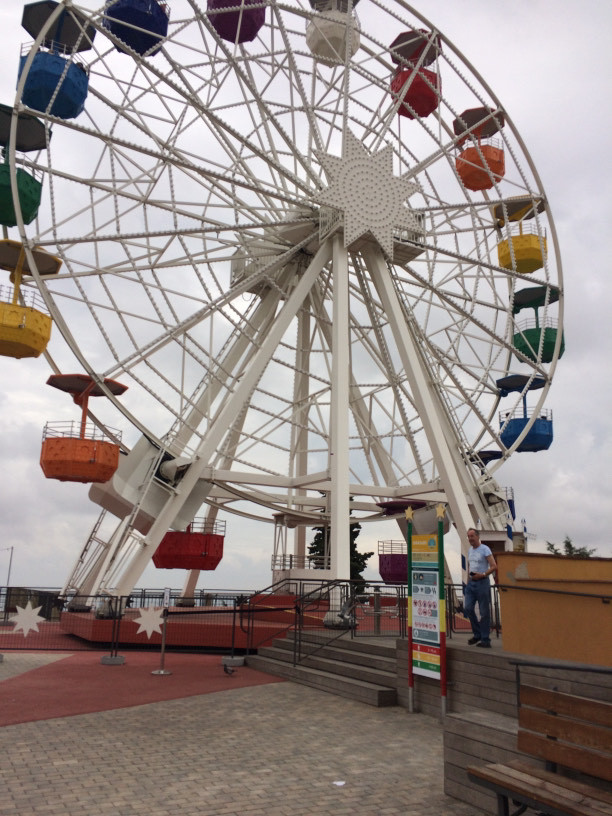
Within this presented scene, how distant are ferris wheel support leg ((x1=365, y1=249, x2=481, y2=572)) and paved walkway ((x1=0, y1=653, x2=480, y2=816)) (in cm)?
934

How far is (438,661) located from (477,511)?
1556 centimetres

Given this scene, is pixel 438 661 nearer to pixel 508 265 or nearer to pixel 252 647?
pixel 252 647

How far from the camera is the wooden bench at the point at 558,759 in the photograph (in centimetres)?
443

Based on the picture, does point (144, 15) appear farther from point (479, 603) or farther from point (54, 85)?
point (479, 603)

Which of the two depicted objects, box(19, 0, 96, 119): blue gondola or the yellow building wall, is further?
box(19, 0, 96, 119): blue gondola

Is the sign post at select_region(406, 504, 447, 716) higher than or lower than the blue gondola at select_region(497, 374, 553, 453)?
lower

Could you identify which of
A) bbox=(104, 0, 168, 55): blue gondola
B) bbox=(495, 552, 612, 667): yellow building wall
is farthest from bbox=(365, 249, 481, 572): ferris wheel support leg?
bbox=(495, 552, 612, 667): yellow building wall

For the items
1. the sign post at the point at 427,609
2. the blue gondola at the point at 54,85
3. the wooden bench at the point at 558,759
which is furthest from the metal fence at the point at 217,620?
Answer: the blue gondola at the point at 54,85

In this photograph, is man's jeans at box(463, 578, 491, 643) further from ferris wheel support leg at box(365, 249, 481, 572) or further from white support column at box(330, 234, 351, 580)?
ferris wheel support leg at box(365, 249, 481, 572)

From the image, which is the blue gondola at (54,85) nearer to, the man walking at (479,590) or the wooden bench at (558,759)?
the man walking at (479,590)

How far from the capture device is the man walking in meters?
8.73

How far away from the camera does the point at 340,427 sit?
17.3 m

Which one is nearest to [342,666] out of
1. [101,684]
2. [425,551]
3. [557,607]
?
[425,551]

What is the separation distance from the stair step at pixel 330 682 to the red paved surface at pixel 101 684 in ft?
0.77
